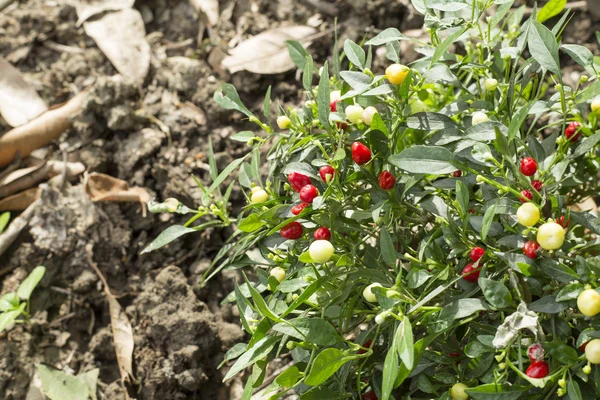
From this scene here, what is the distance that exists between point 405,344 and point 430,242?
330mm

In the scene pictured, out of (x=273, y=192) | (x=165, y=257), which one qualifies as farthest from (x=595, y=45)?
(x=165, y=257)

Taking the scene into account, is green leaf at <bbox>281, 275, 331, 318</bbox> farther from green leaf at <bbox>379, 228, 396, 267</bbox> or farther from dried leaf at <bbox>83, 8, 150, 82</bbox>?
dried leaf at <bbox>83, 8, 150, 82</bbox>

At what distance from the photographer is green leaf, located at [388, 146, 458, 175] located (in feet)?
4.55

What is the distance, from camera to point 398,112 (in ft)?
4.99

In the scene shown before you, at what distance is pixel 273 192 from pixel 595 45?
1.66 meters

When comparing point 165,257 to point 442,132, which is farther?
point 165,257

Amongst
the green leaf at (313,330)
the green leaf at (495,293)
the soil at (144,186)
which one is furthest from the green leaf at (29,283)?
the green leaf at (495,293)

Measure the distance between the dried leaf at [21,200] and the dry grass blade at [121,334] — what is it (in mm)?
336

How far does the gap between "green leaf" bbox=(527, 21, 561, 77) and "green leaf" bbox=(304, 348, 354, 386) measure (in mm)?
723

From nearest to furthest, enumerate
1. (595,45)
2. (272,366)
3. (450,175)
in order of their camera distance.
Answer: (450,175) < (272,366) < (595,45)

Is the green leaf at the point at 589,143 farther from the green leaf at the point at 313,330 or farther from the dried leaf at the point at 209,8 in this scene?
the dried leaf at the point at 209,8

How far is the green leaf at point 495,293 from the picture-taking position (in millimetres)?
1302

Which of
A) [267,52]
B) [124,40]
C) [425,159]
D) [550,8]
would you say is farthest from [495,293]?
[124,40]

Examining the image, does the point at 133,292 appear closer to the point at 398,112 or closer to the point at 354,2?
the point at 398,112
